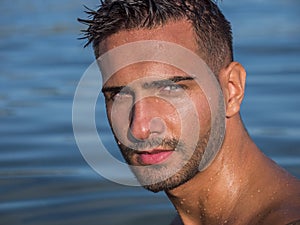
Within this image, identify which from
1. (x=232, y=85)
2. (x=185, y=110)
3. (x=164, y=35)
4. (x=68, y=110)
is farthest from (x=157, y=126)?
(x=68, y=110)

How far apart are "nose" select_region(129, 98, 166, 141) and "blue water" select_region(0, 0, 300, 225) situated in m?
2.40

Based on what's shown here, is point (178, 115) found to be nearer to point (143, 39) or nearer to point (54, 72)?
point (143, 39)

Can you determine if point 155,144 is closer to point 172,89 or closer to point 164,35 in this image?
point 172,89

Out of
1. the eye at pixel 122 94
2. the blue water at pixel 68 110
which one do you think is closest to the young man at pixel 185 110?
the eye at pixel 122 94

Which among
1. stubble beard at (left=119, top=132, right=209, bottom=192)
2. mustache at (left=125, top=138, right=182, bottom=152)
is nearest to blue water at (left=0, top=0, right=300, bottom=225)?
stubble beard at (left=119, top=132, right=209, bottom=192)

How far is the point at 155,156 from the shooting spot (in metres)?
3.87

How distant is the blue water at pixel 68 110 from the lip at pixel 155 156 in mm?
2364

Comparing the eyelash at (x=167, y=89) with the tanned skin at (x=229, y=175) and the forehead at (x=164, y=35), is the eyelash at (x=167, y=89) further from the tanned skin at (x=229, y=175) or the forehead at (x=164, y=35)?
the forehead at (x=164, y=35)

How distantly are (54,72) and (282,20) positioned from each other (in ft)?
11.3

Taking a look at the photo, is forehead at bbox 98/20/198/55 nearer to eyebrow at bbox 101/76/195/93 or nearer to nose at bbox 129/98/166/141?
eyebrow at bbox 101/76/195/93

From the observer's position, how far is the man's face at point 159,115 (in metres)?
3.87

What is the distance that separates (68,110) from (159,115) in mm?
4760

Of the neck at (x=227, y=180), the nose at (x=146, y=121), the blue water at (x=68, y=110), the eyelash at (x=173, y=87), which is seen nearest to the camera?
the nose at (x=146, y=121)

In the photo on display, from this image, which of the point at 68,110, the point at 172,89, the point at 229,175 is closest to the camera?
the point at 172,89
